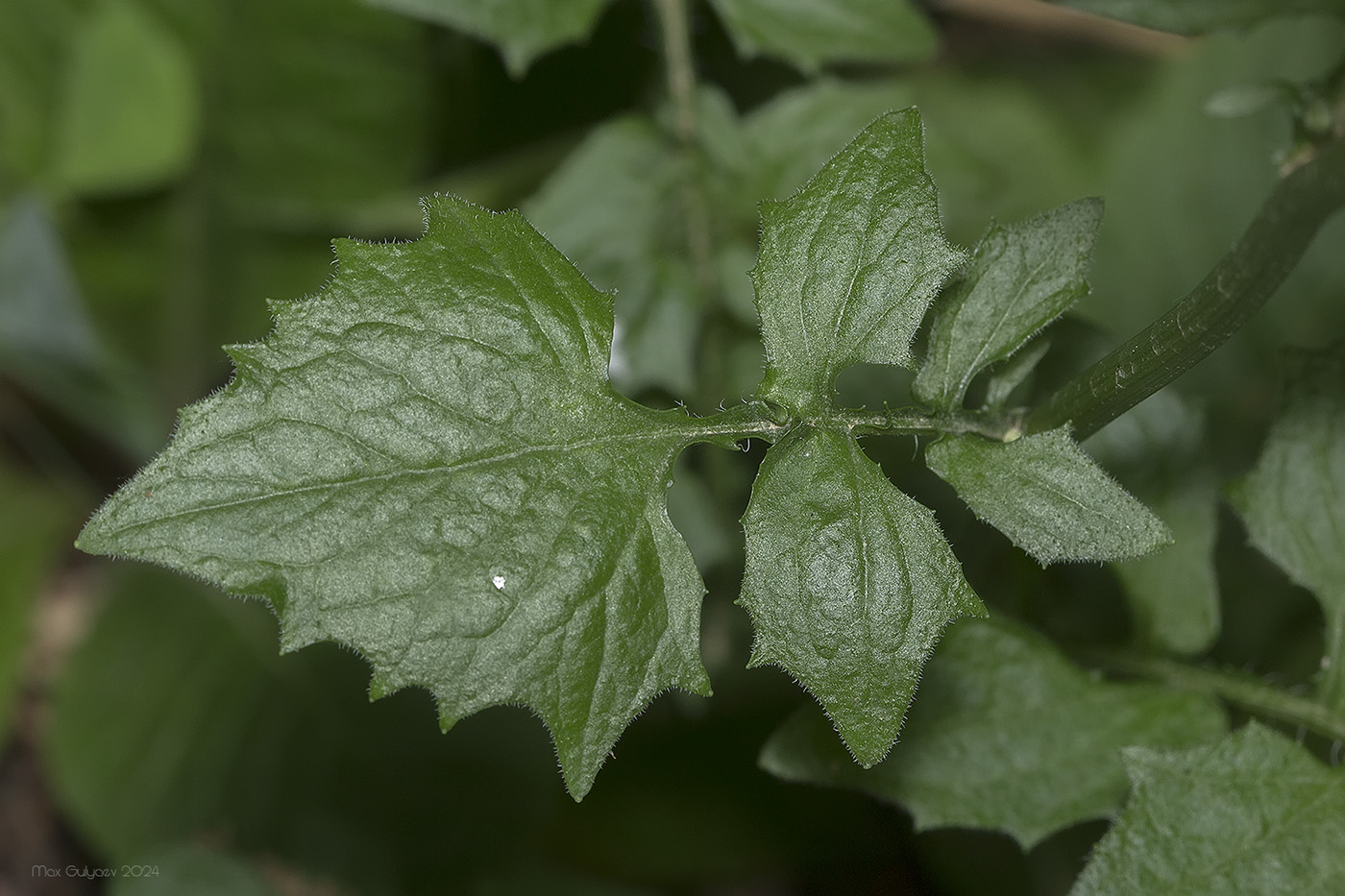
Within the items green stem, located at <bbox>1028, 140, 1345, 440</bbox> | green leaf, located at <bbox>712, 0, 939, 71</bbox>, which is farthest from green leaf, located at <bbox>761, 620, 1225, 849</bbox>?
green leaf, located at <bbox>712, 0, 939, 71</bbox>

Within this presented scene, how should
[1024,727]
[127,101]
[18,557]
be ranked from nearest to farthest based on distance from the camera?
1. [1024,727]
2. [127,101]
3. [18,557]

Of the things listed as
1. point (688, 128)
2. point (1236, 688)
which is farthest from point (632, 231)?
point (1236, 688)

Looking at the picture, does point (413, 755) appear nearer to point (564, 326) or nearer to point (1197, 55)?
point (564, 326)

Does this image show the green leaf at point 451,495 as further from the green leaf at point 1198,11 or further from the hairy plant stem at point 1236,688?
the green leaf at point 1198,11

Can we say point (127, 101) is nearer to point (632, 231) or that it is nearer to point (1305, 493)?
point (632, 231)

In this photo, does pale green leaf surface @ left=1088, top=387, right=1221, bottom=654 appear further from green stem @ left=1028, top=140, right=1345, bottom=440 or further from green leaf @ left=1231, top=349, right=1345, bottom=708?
green stem @ left=1028, top=140, right=1345, bottom=440

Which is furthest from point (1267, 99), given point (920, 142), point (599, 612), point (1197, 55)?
point (1197, 55)
